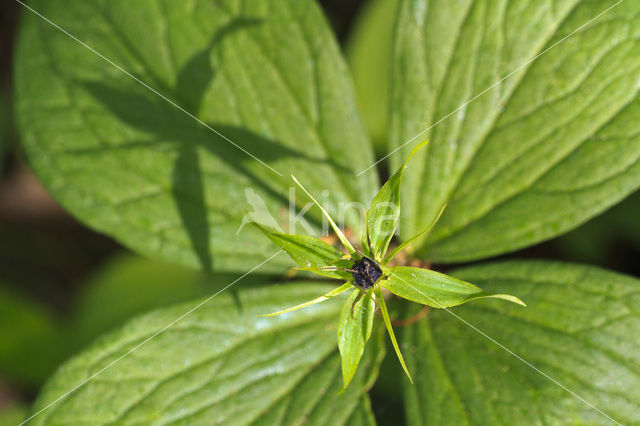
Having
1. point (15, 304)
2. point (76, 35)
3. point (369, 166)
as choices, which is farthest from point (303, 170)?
point (15, 304)

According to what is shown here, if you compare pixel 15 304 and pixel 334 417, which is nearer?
pixel 334 417

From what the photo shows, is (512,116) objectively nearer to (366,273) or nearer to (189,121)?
(366,273)

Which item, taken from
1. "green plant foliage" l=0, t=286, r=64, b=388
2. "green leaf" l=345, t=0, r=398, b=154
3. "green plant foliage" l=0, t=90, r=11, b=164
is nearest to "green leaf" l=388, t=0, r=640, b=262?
"green leaf" l=345, t=0, r=398, b=154

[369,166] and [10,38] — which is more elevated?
[10,38]

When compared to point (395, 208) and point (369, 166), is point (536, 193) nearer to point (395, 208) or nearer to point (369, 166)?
point (369, 166)

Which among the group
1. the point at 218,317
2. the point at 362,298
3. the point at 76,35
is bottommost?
the point at 218,317
